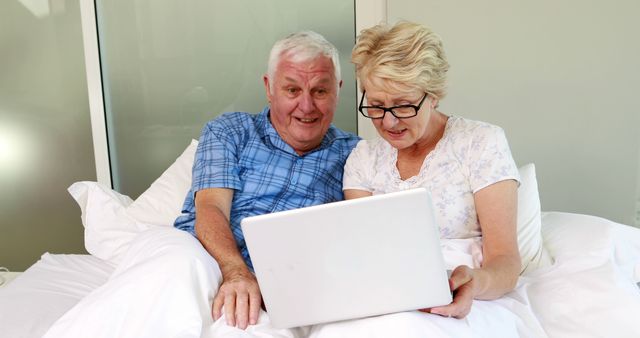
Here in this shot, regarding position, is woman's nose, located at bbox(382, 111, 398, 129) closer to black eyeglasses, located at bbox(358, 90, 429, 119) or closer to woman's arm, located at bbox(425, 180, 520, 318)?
black eyeglasses, located at bbox(358, 90, 429, 119)

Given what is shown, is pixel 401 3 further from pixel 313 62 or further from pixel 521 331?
pixel 521 331

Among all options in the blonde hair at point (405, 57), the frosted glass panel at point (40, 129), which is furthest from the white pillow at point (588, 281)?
the frosted glass panel at point (40, 129)

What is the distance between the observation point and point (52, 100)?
2582 millimetres

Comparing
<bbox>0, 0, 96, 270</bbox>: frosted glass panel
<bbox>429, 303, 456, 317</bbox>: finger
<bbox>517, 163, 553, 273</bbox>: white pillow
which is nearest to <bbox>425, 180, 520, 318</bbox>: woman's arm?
<bbox>429, 303, 456, 317</bbox>: finger

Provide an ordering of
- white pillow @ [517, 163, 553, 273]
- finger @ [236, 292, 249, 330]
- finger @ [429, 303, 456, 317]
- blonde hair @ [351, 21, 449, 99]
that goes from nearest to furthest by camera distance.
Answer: finger @ [429, 303, 456, 317]
finger @ [236, 292, 249, 330]
blonde hair @ [351, 21, 449, 99]
white pillow @ [517, 163, 553, 273]

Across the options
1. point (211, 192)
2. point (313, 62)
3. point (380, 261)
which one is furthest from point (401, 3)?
point (380, 261)

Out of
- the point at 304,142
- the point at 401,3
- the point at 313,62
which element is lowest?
the point at 304,142

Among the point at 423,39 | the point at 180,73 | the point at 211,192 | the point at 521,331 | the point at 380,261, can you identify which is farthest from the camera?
the point at 180,73

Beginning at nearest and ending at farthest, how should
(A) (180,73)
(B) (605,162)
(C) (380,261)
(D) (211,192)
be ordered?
1. (C) (380,261)
2. (D) (211,192)
3. (B) (605,162)
4. (A) (180,73)

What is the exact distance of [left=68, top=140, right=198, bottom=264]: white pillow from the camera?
6.07ft

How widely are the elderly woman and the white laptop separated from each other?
0.27m

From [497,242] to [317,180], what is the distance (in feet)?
1.99

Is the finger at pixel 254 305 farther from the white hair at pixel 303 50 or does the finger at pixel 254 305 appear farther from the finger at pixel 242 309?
the white hair at pixel 303 50

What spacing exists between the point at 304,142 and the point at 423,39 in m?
0.55
